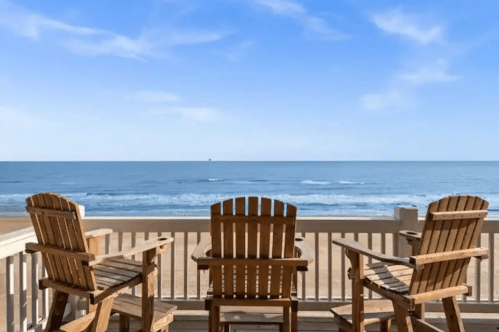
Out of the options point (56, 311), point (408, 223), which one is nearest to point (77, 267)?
point (56, 311)

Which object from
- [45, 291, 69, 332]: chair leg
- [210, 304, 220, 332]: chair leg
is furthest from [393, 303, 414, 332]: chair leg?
[45, 291, 69, 332]: chair leg

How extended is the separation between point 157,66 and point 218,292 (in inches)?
998

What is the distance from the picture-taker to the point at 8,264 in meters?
2.54

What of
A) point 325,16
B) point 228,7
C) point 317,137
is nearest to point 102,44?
point 228,7

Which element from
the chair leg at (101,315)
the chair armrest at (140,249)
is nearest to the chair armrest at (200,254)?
the chair armrest at (140,249)

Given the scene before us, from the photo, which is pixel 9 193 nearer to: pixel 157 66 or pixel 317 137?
pixel 157 66

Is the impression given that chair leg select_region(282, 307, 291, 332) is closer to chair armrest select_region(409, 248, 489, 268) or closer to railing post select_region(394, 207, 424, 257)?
chair armrest select_region(409, 248, 489, 268)

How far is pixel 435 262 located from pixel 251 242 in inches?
42.3

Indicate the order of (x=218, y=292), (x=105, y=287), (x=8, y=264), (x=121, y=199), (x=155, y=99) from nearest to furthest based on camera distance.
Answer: (x=105, y=287)
(x=218, y=292)
(x=8, y=264)
(x=121, y=199)
(x=155, y=99)

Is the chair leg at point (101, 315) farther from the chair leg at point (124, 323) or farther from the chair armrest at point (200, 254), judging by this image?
the chair armrest at point (200, 254)

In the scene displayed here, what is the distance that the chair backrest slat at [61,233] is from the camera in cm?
212

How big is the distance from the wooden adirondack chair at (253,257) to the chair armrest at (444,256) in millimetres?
619

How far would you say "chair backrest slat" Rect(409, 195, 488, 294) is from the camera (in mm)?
2055

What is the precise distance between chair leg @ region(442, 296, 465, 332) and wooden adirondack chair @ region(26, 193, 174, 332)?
192 cm
